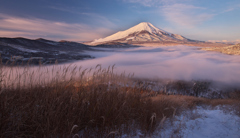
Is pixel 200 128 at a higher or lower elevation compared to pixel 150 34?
lower

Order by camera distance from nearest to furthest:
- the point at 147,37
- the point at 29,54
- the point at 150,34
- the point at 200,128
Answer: the point at 200,128 → the point at 29,54 → the point at 147,37 → the point at 150,34

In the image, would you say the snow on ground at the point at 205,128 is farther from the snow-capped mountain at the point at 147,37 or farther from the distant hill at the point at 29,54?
the snow-capped mountain at the point at 147,37

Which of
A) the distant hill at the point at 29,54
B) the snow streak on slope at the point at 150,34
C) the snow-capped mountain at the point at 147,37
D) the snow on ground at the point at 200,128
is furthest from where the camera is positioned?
the snow streak on slope at the point at 150,34

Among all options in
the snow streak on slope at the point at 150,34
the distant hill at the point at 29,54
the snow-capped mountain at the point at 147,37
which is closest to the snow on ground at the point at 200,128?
the distant hill at the point at 29,54

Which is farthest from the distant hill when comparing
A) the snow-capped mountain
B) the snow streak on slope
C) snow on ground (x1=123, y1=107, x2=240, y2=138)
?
the snow streak on slope

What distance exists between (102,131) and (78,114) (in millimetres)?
508

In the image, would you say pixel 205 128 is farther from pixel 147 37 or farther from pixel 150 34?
pixel 150 34

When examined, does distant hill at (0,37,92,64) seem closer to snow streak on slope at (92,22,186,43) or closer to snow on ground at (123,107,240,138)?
snow on ground at (123,107,240,138)

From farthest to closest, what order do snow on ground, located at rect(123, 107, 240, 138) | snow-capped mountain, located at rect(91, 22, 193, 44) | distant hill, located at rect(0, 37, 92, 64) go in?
snow-capped mountain, located at rect(91, 22, 193, 44) → distant hill, located at rect(0, 37, 92, 64) → snow on ground, located at rect(123, 107, 240, 138)

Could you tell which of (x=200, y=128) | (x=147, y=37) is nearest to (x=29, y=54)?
(x=200, y=128)

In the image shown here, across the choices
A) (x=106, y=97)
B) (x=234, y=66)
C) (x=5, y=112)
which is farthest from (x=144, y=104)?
(x=234, y=66)

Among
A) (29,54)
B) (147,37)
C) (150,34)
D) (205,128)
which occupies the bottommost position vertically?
(205,128)

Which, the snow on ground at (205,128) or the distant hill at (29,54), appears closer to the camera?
the snow on ground at (205,128)

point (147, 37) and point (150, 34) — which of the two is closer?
point (147, 37)
